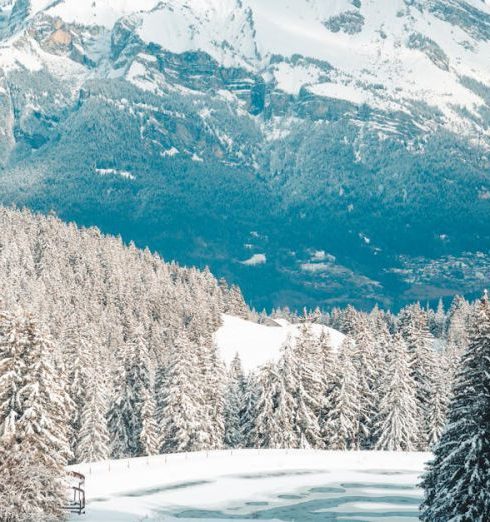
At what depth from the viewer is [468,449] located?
131ft

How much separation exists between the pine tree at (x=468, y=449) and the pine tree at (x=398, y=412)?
4016 centimetres

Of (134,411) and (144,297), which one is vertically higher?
(134,411)

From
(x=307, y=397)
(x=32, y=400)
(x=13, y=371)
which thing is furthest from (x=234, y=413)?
(x=13, y=371)

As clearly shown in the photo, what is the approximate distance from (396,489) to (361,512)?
712cm

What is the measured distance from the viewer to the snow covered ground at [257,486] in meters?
53.3

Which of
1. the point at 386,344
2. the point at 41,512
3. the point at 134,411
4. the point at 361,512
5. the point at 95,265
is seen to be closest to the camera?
the point at 41,512

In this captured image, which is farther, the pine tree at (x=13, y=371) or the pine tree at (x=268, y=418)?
the pine tree at (x=268, y=418)

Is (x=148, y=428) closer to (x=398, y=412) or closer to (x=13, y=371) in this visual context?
(x=398, y=412)

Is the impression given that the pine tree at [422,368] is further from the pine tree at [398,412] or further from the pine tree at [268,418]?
the pine tree at [268,418]

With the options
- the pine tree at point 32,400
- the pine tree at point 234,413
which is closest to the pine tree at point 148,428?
the pine tree at point 234,413

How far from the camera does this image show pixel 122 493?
56969 mm

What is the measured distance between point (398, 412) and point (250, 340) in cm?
7860

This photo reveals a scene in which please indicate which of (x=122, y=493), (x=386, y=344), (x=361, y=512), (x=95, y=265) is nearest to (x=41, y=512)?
(x=122, y=493)

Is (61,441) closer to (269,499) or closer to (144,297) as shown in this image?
(269,499)
